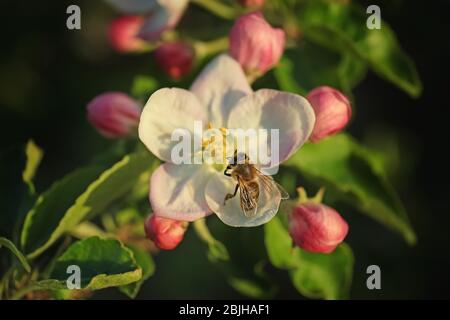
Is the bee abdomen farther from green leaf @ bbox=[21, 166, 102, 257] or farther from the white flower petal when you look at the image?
green leaf @ bbox=[21, 166, 102, 257]

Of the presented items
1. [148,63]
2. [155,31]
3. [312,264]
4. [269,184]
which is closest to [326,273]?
[312,264]

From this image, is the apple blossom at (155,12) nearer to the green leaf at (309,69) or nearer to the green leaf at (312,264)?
the green leaf at (309,69)

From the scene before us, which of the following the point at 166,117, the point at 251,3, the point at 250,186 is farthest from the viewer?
the point at 251,3

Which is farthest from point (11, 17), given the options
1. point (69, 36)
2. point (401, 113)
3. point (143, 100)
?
point (401, 113)

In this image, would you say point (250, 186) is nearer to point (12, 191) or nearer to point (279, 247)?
point (279, 247)

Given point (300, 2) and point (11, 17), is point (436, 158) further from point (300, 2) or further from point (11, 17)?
point (11, 17)
